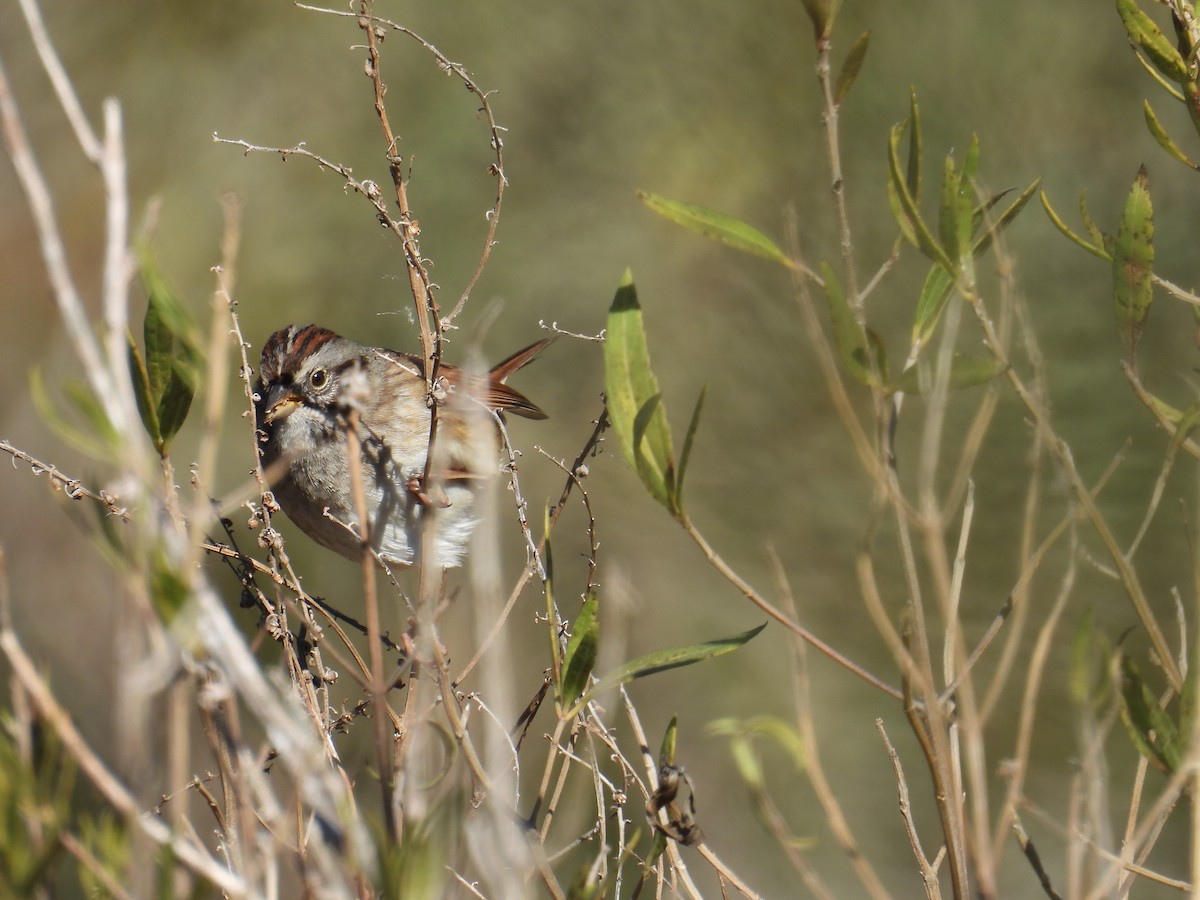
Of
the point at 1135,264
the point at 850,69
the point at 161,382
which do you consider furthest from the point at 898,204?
the point at 161,382

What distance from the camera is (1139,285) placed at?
1.44 m

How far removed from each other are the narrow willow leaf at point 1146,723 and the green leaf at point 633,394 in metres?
0.51

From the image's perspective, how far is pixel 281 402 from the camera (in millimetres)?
3396

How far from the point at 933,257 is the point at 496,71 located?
13.5 ft

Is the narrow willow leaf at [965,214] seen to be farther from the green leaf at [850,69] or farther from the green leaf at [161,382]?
the green leaf at [161,382]

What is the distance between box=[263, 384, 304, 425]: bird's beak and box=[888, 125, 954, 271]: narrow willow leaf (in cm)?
232

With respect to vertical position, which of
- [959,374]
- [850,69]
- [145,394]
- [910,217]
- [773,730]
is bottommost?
[773,730]

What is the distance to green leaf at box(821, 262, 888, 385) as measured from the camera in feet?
3.94

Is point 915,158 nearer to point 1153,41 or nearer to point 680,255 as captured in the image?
point 1153,41

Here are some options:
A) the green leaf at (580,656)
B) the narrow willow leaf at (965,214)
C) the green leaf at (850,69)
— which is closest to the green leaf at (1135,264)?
the narrow willow leaf at (965,214)

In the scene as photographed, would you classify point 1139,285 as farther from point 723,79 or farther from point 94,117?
point 94,117

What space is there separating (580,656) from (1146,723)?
59 centimetres

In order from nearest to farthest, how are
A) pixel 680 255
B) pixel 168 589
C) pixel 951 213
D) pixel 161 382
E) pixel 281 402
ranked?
pixel 168 589, pixel 951 213, pixel 161 382, pixel 281 402, pixel 680 255

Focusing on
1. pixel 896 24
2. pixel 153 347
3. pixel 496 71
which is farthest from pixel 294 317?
pixel 153 347
